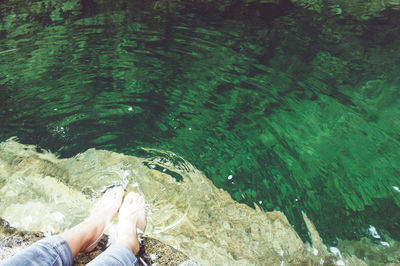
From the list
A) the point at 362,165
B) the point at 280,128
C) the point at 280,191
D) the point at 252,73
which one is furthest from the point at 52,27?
the point at 362,165

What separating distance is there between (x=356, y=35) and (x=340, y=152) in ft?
11.6

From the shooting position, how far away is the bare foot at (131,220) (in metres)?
2.05

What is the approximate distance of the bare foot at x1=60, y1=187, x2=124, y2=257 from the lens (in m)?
1.95

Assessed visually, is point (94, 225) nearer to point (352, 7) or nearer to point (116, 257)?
point (116, 257)

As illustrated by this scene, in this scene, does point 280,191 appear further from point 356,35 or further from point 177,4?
point 177,4

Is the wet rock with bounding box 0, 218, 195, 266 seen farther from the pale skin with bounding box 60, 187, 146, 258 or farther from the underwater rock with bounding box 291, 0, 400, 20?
the underwater rock with bounding box 291, 0, 400, 20

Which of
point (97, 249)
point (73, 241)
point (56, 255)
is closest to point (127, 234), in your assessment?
point (97, 249)

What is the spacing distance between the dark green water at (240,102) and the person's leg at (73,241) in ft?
2.28

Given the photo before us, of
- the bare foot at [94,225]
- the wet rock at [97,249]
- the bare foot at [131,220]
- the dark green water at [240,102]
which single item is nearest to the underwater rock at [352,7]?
the dark green water at [240,102]

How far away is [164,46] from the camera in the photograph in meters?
5.11

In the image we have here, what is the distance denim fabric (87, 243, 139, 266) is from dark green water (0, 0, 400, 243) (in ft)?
4.11

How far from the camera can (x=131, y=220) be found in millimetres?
2400

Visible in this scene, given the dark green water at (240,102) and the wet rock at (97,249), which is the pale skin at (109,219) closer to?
the wet rock at (97,249)

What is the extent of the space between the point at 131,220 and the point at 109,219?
0.75ft
